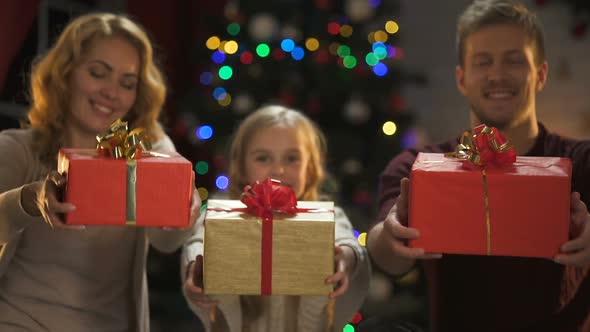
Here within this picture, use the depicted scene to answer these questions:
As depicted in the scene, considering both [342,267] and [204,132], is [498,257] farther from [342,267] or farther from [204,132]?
[204,132]

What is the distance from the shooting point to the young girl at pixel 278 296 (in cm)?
214

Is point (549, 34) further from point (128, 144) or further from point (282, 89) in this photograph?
point (128, 144)

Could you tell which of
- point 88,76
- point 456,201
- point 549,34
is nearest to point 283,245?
point 456,201

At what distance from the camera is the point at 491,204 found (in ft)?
5.99

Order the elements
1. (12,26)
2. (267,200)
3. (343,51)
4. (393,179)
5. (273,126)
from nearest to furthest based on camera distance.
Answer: (267,200) < (393,179) < (273,126) < (12,26) < (343,51)

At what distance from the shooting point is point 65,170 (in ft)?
6.51

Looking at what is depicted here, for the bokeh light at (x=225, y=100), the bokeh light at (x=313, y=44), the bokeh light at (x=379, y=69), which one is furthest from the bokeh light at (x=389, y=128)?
the bokeh light at (x=225, y=100)

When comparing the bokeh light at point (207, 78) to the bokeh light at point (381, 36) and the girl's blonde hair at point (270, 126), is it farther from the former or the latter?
the girl's blonde hair at point (270, 126)

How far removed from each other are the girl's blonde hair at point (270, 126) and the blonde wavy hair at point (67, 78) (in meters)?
0.27

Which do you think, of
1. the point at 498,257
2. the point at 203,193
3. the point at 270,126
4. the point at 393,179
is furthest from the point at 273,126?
the point at 203,193

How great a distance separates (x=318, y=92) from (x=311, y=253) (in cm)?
252

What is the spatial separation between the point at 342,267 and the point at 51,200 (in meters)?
0.73

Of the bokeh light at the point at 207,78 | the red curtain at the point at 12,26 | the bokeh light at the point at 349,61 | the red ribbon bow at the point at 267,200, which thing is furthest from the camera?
the bokeh light at the point at 207,78

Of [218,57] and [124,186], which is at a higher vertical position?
[218,57]
